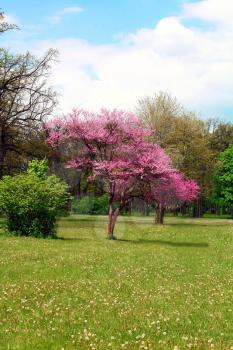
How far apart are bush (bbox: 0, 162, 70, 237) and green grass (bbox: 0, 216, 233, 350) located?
429 inches

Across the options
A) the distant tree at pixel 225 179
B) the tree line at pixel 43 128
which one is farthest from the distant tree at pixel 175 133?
the distant tree at pixel 225 179

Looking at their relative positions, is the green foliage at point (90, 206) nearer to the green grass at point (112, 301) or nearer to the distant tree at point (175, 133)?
the distant tree at point (175, 133)

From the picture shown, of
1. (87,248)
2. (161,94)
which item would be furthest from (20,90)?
(87,248)

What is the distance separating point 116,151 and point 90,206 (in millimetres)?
58973

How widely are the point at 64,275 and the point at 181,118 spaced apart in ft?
191

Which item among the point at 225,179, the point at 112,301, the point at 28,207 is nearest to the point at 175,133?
the point at 225,179

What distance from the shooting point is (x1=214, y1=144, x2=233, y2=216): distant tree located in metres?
93.8

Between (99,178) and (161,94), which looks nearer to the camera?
(99,178)

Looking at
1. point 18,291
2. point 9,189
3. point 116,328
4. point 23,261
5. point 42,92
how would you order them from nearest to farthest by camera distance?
point 116,328 < point 18,291 < point 23,261 < point 9,189 < point 42,92

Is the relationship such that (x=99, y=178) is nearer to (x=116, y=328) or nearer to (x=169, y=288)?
(x=169, y=288)

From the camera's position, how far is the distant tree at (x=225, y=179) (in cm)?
9375

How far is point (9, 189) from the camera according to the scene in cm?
3672

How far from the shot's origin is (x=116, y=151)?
39.0 m

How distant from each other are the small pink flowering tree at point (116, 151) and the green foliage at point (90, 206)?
56.6 meters
